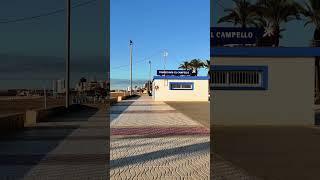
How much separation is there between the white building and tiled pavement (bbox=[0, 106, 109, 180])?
41.3m

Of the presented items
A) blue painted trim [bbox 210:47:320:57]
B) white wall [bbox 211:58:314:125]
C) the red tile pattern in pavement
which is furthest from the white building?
the red tile pattern in pavement

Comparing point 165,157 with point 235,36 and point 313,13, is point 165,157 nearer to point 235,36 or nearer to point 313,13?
point 235,36

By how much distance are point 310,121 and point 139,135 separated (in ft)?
26.3

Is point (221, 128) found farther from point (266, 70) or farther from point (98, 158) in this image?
point (98, 158)

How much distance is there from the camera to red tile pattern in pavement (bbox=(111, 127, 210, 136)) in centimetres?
1704

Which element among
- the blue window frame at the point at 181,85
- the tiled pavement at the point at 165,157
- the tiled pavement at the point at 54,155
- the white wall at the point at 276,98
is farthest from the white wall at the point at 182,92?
the tiled pavement at the point at 54,155

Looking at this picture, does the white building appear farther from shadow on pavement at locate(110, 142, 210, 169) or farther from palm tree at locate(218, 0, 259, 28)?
shadow on pavement at locate(110, 142, 210, 169)

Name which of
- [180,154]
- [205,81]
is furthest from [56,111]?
[205,81]

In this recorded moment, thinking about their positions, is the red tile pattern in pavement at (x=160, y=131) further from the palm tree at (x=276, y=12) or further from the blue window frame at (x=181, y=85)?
the blue window frame at (x=181, y=85)

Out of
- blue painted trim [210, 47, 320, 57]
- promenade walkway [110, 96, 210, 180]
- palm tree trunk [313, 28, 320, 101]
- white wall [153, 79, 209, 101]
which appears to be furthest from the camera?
white wall [153, 79, 209, 101]

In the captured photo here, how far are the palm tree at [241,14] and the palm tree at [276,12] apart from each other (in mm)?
521

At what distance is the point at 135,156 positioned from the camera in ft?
37.9

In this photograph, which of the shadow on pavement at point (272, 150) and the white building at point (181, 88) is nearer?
the shadow on pavement at point (272, 150)

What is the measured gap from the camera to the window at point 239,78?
21.9 meters
